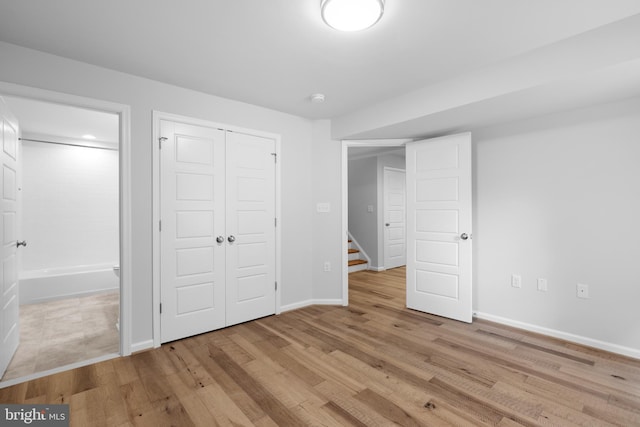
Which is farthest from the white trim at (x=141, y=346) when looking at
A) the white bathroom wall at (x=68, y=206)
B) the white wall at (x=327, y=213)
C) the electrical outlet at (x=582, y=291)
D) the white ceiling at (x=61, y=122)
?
the electrical outlet at (x=582, y=291)

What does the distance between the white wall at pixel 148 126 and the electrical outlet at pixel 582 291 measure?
2.79m

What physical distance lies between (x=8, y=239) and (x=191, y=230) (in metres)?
1.34

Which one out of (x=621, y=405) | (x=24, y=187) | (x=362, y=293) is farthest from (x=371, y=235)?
(x=24, y=187)

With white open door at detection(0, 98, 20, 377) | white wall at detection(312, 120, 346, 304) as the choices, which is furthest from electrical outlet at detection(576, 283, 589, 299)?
white open door at detection(0, 98, 20, 377)

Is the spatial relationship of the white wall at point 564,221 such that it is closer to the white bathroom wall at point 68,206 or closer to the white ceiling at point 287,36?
the white ceiling at point 287,36

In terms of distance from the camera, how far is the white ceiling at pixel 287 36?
71.4 inches

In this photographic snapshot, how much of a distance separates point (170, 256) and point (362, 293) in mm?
2754

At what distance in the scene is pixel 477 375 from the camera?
2281 mm

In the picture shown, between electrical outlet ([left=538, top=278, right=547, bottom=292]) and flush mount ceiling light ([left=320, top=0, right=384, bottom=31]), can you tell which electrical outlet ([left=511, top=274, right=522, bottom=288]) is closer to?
electrical outlet ([left=538, top=278, right=547, bottom=292])

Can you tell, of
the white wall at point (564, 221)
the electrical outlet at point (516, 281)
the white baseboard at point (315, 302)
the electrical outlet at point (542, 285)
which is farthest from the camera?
the white baseboard at point (315, 302)

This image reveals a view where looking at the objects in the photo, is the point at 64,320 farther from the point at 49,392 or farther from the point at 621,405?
the point at 621,405

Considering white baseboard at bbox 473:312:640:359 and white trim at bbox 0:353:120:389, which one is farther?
white baseboard at bbox 473:312:640:359

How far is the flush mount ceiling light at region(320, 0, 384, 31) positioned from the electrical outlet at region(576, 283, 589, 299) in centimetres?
291

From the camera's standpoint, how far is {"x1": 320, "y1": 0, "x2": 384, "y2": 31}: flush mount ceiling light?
1707 millimetres
